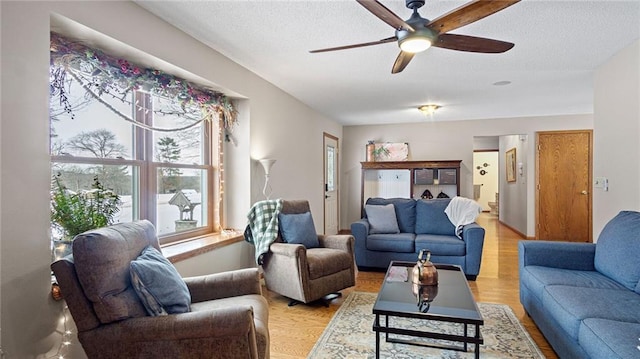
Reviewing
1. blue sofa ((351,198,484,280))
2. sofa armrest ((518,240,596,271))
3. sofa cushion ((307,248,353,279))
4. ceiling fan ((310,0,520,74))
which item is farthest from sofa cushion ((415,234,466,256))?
ceiling fan ((310,0,520,74))

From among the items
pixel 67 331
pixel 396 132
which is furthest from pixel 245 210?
pixel 396 132

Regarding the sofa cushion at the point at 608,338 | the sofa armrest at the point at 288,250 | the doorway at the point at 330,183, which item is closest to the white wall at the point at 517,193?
the doorway at the point at 330,183

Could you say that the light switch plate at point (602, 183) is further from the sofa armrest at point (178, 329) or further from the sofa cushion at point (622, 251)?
the sofa armrest at point (178, 329)

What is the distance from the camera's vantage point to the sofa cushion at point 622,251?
7.22 ft

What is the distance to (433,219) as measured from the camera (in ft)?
14.5

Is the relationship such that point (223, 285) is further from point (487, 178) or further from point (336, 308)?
point (487, 178)

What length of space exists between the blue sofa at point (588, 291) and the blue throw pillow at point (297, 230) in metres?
1.93

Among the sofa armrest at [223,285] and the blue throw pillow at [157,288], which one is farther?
the sofa armrest at [223,285]

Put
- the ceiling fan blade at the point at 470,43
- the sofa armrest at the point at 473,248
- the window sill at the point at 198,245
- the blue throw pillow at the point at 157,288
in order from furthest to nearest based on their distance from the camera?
1. the sofa armrest at the point at 473,248
2. the window sill at the point at 198,245
3. the ceiling fan blade at the point at 470,43
4. the blue throw pillow at the point at 157,288

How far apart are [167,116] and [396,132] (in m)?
4.98

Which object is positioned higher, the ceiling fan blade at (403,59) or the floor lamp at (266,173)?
the ceiling fan blade at (403,59)

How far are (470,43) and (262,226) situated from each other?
2.36 m

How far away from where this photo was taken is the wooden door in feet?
19.7

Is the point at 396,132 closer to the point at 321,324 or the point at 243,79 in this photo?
the point at 243,79
